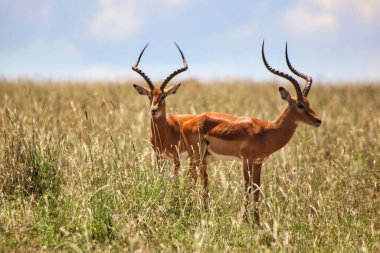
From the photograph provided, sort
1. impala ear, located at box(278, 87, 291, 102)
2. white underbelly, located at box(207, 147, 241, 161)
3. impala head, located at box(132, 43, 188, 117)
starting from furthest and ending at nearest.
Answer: impala head, located at box(132, 43, 188, 117) → white underbelly, located at box(207, 147, 241, 161) → impala ear, located at box(278, 87, 291, 102)

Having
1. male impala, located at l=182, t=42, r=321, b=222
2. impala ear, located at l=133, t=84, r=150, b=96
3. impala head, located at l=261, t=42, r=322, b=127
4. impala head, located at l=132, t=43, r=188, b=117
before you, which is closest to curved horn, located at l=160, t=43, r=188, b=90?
impala head, located at l=132, t=43, r=188, b=117

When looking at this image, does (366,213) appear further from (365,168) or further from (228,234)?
(228,234)

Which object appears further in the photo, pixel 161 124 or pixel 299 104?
pixel 161 124

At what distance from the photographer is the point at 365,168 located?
8.81 metres

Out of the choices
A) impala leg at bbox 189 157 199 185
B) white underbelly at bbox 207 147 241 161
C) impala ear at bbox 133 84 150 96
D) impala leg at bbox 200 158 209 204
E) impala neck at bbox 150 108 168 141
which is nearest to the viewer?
impala leg at bbox 189 157 199 185

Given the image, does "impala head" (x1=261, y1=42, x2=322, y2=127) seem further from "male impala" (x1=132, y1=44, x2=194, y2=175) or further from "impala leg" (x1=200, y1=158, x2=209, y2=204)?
"male impala" (x1=132, y1=44, x2=194, y2=175)

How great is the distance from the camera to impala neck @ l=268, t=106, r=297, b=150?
291 inches

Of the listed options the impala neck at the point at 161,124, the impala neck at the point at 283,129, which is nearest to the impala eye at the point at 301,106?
the impala neck at the point at 283,129

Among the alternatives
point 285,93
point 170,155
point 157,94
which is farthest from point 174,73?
point 285,93

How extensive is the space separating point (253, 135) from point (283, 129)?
17.1 inches

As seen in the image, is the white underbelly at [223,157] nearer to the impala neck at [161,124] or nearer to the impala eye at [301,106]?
the impala neck at [161,124]

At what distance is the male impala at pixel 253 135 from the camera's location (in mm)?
7309

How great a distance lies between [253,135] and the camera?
24.2ft

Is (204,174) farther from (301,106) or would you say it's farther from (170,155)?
(301,106)
